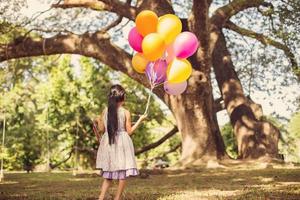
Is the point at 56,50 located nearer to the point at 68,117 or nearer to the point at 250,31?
the point at 250,31

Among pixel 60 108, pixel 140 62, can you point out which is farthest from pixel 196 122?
pixel 60 108

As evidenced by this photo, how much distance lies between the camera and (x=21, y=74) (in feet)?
84.2

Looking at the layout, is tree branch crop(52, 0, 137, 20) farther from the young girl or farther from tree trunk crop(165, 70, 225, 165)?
the young girl

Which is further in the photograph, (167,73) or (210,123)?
(210,123)

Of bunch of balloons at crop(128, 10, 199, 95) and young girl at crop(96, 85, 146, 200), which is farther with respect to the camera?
bunch of balloons at crop(128, 10, 199, 95)

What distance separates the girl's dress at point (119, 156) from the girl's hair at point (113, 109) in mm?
97

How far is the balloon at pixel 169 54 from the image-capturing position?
7.26 m

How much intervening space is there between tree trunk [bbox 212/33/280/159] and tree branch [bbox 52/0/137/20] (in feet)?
15.0

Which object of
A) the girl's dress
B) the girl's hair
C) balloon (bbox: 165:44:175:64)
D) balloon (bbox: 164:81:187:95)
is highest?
balloon (bbox: 165:44:175:64)

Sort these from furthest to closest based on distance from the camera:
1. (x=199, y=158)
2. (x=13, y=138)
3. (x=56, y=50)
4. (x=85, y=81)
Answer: (x=13, y=138)
(x=85, y=81)
(x=56, y=50)
(x=199, y=158)

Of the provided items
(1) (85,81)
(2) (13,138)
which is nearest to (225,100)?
(1) (85,81)

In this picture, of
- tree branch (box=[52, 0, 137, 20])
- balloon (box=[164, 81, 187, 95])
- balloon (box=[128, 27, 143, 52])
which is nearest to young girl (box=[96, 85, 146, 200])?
balloon (box=[164, 81, 187, 95])

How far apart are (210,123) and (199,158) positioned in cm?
126

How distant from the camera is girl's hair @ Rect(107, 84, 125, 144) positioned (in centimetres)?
603
